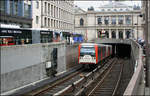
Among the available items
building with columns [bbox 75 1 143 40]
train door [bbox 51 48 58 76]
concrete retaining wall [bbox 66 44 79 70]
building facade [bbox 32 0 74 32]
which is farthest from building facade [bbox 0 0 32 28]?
building with columns [bbox 75 1 143 40]

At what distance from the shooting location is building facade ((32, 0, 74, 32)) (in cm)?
4849

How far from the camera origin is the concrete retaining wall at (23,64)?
17.2m

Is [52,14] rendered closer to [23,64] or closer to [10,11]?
[10,11]

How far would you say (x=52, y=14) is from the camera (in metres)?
55.6

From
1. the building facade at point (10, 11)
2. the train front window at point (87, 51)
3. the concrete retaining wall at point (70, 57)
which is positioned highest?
the building facade at point (10, 11)

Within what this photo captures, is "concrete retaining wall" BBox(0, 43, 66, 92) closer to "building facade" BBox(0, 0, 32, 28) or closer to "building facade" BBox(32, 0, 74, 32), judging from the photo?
Answer: "building facade" BBox(0, 0, 32, 28)

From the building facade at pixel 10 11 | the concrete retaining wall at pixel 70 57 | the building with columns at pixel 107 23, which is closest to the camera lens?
the building facade at pixel 10 11

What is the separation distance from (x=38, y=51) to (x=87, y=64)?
29.7 feet

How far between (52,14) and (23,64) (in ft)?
121

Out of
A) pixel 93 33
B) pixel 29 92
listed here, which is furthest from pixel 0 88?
pixel 93 33

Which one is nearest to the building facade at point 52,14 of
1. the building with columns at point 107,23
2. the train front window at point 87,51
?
the train front window at point 87,51

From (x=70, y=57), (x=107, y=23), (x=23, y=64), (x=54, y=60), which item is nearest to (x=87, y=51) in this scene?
(x=54, y=60)

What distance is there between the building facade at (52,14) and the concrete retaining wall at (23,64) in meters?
23.6

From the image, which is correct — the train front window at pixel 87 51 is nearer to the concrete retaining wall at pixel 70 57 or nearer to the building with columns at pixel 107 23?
the concrete retaining wall at pixel 70 57
